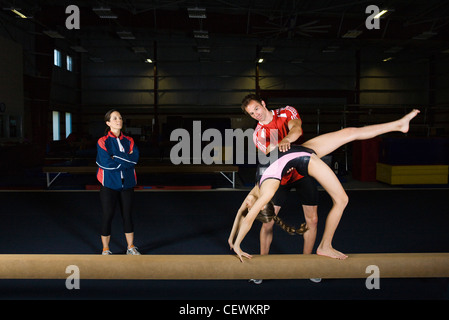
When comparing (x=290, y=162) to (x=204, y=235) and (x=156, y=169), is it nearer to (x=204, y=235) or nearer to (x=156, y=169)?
(x=204, y=235)

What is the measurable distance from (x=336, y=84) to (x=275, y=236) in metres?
17.5

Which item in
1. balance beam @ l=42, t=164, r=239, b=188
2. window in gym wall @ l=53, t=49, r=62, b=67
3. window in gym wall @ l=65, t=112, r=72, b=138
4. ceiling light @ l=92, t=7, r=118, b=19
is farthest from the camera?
window in gym wall @ l=65, t=112, r=72, b=138

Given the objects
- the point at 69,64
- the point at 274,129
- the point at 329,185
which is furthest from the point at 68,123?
the point at 329,185

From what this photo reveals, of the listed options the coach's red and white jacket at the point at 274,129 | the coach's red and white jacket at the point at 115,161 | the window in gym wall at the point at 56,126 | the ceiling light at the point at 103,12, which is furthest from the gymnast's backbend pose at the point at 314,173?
the window in gym wall at the point at 56,126

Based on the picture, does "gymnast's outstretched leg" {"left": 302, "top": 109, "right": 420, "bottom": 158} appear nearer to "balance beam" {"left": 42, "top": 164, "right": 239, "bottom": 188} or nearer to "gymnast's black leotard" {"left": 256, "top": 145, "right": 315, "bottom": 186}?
"gymnast's black leotard" {"left": 256, "top": 145, "right": 315, "bottom": 186}

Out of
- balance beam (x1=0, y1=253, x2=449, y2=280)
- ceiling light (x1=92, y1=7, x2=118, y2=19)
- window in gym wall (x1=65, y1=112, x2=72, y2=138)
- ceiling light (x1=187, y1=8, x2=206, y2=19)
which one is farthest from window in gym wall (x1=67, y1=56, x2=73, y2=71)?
balance beam (x1=0, y1=253, x2=449, y2=280)

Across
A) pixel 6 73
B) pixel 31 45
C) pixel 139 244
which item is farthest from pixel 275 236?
pixel 31 45

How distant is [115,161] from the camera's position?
10.9 feet

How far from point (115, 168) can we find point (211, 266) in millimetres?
1582

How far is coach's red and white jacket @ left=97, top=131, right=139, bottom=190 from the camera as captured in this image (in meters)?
3.32

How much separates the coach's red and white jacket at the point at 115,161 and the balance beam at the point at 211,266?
3.99 feet

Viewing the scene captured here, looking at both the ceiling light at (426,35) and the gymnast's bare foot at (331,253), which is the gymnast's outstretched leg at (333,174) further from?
the ceiling light at (426,35)

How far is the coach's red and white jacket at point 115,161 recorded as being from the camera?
3.32 meters
